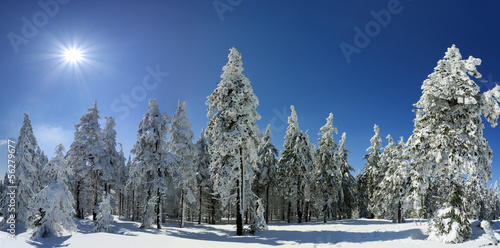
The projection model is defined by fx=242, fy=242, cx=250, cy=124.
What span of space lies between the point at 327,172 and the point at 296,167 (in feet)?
14.0

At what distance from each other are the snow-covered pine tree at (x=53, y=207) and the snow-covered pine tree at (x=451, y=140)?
22102mm

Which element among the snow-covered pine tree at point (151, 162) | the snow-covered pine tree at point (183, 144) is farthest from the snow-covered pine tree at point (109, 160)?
the snow-covered pine tree at point (183, 144)

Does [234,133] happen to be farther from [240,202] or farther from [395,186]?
[395,186]

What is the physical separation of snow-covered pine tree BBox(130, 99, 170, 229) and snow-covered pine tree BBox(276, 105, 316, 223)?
53.0 feet

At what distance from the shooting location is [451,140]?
13727mm

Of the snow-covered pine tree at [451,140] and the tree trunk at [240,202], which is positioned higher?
the snow-covered pine tree at [451,140]

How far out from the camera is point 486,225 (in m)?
11.0

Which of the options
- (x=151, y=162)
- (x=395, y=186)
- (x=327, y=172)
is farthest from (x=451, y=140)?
(x=151, y=162)

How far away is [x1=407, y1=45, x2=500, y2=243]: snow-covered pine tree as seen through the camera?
1298 centimetres

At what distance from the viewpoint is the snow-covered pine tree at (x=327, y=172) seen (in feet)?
108

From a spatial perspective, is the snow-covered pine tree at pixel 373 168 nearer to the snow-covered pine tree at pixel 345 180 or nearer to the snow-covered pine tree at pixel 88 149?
the snow-covered pine tree at pixel 345 180

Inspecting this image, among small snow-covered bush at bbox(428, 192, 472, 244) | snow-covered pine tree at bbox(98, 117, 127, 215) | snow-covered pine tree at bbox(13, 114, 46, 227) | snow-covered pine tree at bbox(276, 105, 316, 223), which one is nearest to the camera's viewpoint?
small snow-covered bush at bbox(428, 192, 472, 244)
